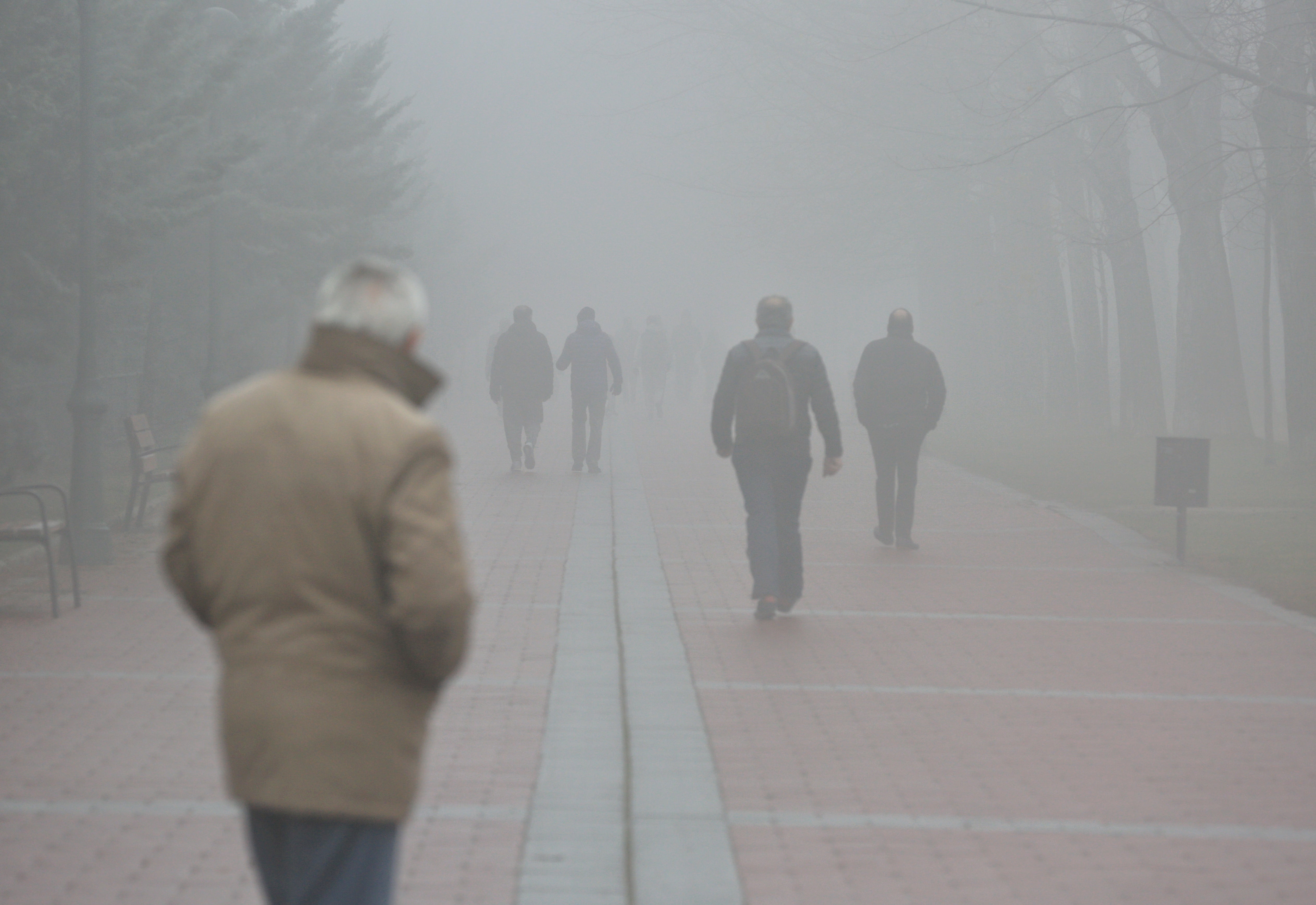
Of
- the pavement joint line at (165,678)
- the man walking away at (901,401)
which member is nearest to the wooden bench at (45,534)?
the pavement joint line at (165,678)

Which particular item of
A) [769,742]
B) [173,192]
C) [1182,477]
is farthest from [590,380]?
[769,742]

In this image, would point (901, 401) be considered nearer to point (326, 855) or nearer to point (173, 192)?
point (173, 192)

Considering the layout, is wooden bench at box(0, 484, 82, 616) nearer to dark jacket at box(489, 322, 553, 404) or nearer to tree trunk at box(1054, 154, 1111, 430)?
dark jacket at box(489, 322, 553, 404)

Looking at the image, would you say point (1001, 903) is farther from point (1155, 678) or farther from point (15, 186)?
point (15, 186)

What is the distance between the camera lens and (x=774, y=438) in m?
9.98

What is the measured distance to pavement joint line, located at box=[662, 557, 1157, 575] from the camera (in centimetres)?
1288

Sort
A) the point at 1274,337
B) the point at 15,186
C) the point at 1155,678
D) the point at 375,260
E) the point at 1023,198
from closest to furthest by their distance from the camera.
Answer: the point at 375,260
the point at 1155,678
the point at 15,186
the point at 1023,198
the point at 1274,337

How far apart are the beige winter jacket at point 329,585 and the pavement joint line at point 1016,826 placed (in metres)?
2.87

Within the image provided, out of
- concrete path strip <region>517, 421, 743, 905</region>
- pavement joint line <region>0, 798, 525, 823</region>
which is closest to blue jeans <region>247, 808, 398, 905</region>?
concrete path strip <region>517, 421, 743, 905</region>

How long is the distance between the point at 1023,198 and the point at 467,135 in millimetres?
100098

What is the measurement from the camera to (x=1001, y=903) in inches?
201

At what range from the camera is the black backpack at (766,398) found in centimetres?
993

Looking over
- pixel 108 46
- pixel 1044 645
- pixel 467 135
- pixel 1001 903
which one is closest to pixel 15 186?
pixel 108 46

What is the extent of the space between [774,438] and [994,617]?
177 centimetres
